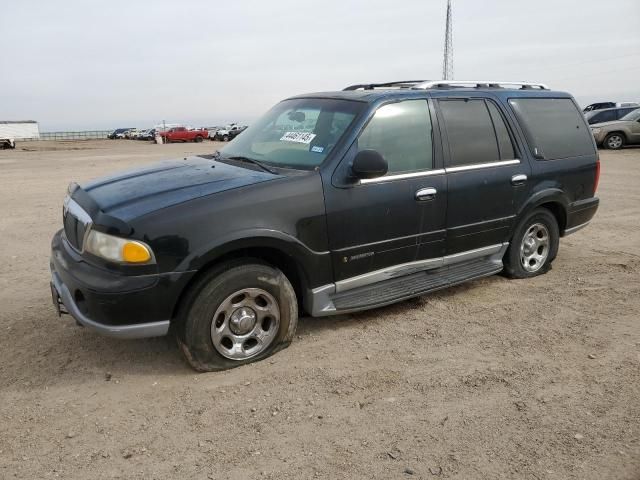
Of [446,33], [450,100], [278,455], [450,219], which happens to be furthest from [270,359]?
[446,33]

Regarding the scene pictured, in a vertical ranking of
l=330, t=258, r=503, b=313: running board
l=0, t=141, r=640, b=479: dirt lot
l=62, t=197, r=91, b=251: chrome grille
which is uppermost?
l=62, t=197, r=91, b=251: chrome grille

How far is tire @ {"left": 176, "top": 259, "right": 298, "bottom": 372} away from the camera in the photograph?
334 centimetres

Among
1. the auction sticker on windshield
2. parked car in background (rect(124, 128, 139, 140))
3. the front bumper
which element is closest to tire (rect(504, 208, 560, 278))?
the auction sticker on windshield

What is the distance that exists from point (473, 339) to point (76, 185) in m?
3.21

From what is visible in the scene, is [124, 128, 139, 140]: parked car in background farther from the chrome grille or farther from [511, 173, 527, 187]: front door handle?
[511, 173, 527, 187]: front door handle

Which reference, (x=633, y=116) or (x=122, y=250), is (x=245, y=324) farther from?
(x=633, y=116)

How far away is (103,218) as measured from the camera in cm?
325

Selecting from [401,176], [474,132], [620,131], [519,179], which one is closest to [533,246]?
[519,179]

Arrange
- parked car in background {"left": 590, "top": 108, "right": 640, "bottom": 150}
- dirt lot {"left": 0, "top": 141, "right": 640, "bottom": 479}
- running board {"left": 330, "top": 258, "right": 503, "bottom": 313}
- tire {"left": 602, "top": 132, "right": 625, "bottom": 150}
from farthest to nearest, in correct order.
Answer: tire {"left": 602, "top": 132, "right": 625, "bottom": 150} → parked car in background {"left": 590, "top": 108, "right": 640, "bottom": 150} → running board {"left": 330, "top": 258, "right": 503, "bottom": 313} → dirt lot {"left": 0, "top": 141, "right": 640, "bottom": 479}

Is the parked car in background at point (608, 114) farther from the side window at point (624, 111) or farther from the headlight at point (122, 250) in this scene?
the headlight at point (122, 250)

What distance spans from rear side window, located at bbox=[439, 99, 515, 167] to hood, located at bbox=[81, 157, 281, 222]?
5.50 feet

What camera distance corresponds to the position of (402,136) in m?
4.21

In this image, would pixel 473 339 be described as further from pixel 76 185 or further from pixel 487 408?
pixel 76 185

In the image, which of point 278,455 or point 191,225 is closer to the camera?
point 278,455
